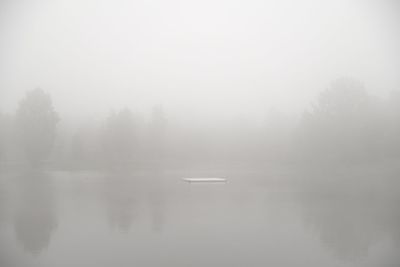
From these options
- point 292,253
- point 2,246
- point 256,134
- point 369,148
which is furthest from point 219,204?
point 256,134

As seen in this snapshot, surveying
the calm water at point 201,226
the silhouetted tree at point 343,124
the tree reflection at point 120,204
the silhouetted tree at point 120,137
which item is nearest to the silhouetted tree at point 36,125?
the silhouetted tree at point 120,137

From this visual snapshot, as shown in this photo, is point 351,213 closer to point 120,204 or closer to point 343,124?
point 120,204

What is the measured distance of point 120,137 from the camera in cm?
4672

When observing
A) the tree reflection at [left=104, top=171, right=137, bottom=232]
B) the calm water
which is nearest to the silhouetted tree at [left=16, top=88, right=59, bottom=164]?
the tree reflection at [left=104, top=171, right=137, bottom=232]

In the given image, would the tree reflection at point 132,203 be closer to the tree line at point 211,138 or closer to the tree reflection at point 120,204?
the tree reflection at point 120,204

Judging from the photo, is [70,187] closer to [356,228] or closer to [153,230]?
[153,230]

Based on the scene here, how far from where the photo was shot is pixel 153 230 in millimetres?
12680

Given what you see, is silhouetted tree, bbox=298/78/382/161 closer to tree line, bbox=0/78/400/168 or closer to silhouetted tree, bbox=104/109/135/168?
tree line, bbox=0/78/400/168

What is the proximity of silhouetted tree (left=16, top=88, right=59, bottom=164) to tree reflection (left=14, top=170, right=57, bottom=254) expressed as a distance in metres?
14.8

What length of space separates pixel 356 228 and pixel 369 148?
89.4 ft

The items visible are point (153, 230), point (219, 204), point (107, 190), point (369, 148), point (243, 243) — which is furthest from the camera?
point (369, 148)

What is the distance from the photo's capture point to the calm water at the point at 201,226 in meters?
9.76

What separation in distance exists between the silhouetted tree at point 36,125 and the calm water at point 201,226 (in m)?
16.9

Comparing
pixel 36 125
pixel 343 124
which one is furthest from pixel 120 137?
pixel 343 124
